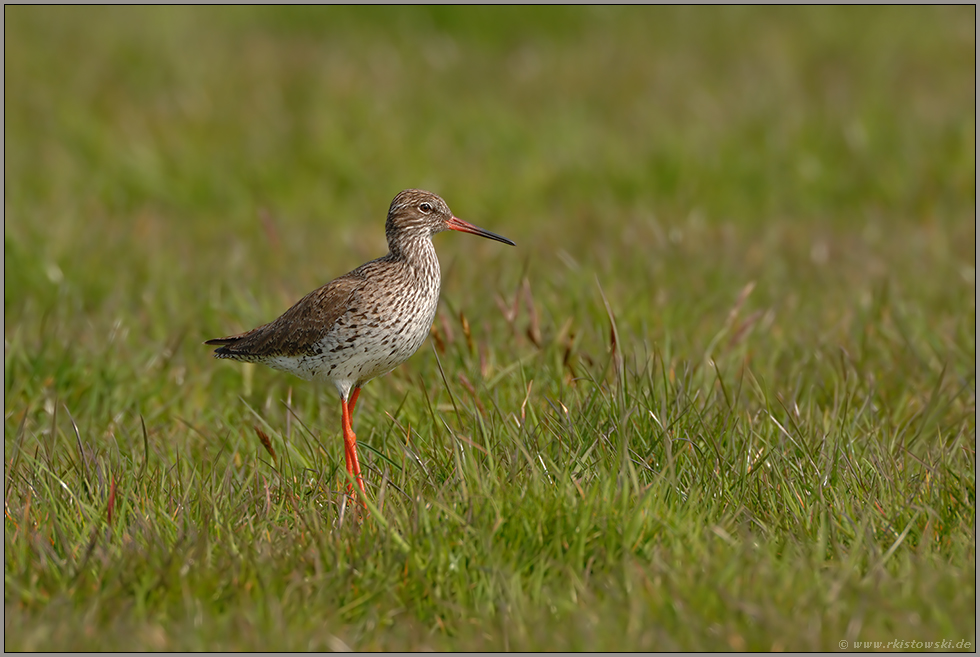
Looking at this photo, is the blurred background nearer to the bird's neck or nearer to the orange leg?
the bird's neck

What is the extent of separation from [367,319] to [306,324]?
34 centimetres

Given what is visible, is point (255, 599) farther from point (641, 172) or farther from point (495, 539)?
point (641, 172)

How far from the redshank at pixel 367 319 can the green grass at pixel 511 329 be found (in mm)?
236

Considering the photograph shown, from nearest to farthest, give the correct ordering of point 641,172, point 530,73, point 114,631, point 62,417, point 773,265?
point 114,631
point 62,417
point 773,265
point 641,172
point 530,73

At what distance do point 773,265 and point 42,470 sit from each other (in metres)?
4.93

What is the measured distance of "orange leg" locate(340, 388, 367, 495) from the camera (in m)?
3.99

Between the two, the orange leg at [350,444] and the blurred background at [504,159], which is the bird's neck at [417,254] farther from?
the blurred background at [504,159]

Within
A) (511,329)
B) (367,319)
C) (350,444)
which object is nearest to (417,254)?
(367,319)

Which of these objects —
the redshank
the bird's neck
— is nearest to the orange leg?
the redshank

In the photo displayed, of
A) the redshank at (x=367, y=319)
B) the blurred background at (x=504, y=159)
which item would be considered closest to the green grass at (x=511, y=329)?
the blurred background at (x=504, y=159)

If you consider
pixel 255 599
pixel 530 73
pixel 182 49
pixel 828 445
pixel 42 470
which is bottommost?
pixel 828 445

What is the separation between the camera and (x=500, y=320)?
236 inches

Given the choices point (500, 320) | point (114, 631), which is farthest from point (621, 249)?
point (114, 631)

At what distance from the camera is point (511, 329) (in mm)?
5340
